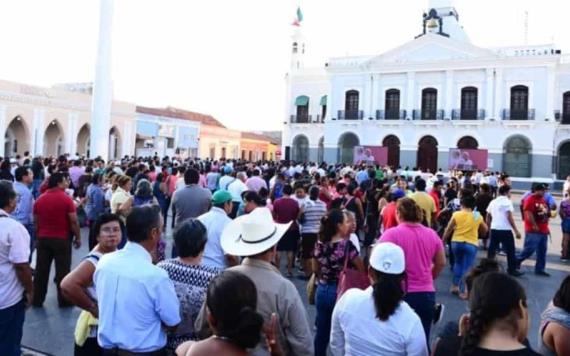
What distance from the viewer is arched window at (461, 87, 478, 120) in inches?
1380

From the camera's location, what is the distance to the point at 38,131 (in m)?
32.8

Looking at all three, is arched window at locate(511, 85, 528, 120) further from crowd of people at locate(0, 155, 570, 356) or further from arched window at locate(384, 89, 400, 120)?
crowd of people at locate(0, 155, 570, 356)

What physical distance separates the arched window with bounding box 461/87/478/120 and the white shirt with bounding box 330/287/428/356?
3477 cm

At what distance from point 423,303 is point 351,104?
36071 millimetres

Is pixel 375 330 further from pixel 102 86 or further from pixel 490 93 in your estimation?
pixel 490 93

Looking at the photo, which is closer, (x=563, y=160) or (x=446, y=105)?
(x=563, y=160)

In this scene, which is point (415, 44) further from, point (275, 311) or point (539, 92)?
point (275, 311)

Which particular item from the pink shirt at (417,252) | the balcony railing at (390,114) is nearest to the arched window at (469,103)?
the balcony railing at (390,114)

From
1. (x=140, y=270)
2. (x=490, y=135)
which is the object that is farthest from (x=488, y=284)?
(x=490, y=135)

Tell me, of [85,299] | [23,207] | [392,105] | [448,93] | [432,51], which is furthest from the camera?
[392,105]

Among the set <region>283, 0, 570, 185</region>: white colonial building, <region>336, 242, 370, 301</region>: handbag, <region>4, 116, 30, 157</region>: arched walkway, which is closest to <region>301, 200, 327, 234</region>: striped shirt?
<region>336, 242, 370, 301</region>: handbag

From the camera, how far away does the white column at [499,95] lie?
34.1 m

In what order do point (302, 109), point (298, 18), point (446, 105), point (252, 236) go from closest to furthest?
point (252, 236), point (446, 105), point (302, 109), point (298, 18)

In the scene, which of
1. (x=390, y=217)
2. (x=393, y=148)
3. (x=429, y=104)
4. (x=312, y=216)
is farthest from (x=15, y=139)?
(x=390, y=217)
